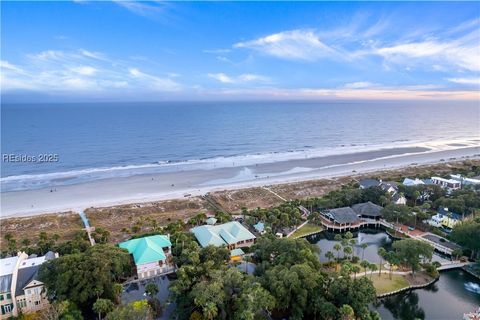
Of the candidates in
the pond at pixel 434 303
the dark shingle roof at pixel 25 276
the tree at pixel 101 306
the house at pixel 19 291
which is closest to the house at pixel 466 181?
the pond at pixel 434 303

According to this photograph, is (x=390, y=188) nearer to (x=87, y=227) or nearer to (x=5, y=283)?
(x=87, y=227)

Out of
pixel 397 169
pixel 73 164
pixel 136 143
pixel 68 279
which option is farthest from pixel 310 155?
pixel 68 279

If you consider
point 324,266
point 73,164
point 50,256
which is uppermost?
point 73,164

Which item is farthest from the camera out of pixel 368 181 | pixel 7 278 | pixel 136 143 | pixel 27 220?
pixel 136 143

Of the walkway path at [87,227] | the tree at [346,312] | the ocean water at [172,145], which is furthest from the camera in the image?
the ocean water at [172,145]

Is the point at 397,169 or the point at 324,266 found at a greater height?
the point at 397,169

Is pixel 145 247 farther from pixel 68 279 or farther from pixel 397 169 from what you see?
pixel 397 169

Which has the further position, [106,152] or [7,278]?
[106,152]

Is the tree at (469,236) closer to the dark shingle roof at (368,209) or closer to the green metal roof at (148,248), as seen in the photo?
the dark shingle roof at (368,209)
